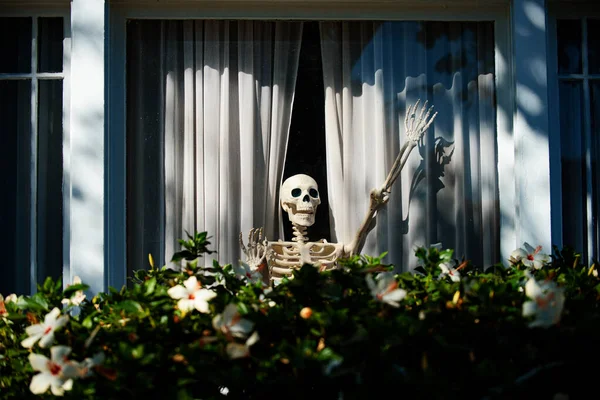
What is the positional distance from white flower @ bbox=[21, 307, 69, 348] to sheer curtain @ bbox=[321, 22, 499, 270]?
229cm

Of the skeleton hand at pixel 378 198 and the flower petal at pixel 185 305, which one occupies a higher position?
the skeleton hand at pixel 378 198

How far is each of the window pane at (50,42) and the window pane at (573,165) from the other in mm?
2997

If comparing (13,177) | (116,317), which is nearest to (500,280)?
(116,317)

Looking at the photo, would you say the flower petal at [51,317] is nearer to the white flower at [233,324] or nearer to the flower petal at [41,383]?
the flower petal at [41,383]

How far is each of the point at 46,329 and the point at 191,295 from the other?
0.52 m

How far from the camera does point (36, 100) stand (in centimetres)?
488

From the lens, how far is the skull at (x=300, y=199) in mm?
4832

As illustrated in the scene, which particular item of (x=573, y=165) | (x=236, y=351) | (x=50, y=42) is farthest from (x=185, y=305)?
(x=573, y=165)

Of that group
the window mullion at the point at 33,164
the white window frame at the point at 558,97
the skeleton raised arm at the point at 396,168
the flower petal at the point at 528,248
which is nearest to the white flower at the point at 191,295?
the flower petal at the point at 528,248

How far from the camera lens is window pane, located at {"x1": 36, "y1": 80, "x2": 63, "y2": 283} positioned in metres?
4.84

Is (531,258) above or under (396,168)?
under

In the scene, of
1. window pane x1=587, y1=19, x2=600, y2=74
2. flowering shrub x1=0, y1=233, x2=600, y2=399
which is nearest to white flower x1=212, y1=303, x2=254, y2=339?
flowering shrub x1=0, y1=233, x2=600, y2=399

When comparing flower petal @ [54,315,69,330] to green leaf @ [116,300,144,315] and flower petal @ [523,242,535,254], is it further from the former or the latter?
flower petal @ [523,242,535,254]

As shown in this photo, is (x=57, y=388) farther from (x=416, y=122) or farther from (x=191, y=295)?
(x=416, y=122)
